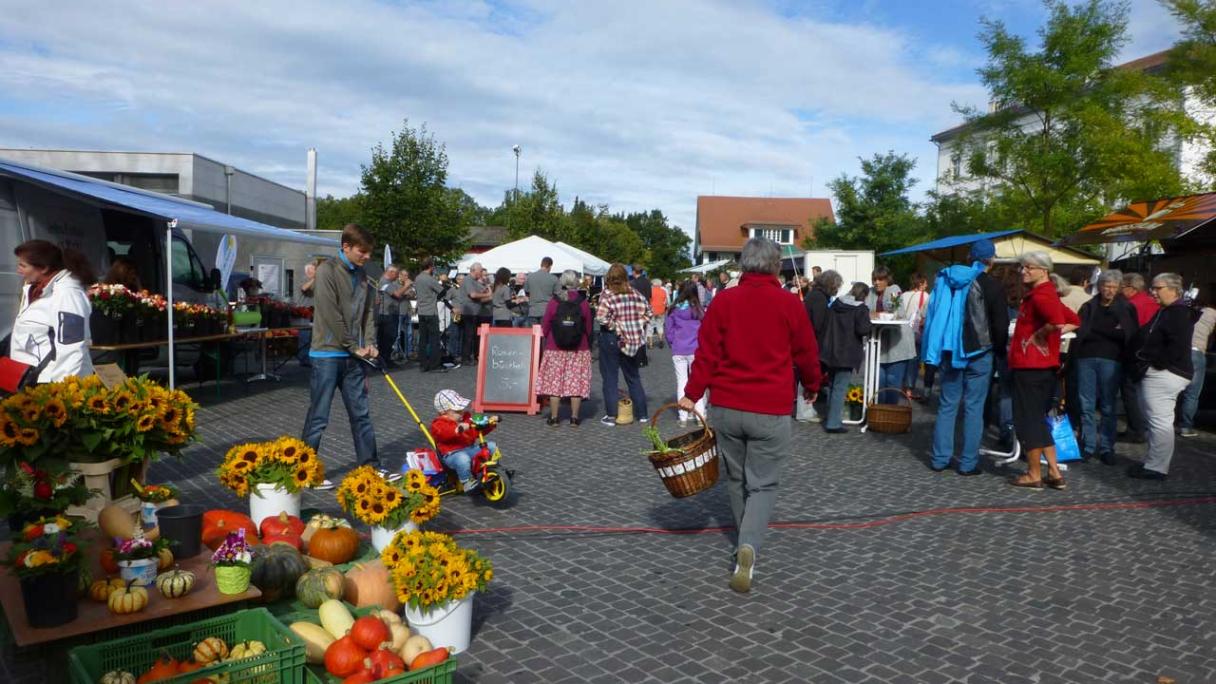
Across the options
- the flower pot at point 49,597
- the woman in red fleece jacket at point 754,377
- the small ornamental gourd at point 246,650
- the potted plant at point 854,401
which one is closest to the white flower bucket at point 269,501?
the flower pot at point 49,597

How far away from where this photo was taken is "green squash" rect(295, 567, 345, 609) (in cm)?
426

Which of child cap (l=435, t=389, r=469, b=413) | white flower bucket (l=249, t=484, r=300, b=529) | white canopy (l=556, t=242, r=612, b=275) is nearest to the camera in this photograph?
white flower bucket (l=249, t=484, r=300, b=529)

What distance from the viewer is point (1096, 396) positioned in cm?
930

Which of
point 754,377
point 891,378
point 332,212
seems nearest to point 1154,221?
point 891,378

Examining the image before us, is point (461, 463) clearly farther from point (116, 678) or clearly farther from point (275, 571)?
point (116, 678)

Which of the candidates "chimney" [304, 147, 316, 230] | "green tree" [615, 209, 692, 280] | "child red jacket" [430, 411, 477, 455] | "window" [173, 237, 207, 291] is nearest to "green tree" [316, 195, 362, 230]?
"green tree" [615, 209, 692, 280]

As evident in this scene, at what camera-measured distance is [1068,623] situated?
4.64 m

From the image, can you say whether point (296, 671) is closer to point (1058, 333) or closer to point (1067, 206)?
point (1058, 333)

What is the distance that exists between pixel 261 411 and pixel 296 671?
8.88m

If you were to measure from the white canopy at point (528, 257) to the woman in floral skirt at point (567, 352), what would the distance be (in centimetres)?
1019

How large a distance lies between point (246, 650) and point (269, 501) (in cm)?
225

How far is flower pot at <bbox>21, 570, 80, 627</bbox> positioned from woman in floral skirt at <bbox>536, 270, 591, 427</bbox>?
727cm

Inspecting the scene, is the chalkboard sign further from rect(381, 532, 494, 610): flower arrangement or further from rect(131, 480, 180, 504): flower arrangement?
rect(381, 532, 494, 610): flower arrangement

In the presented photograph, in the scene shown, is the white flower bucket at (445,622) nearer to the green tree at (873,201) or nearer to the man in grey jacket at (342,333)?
the man in grey jacket at (342,333)
